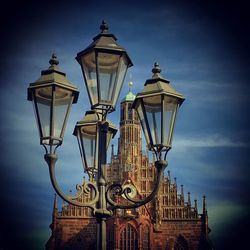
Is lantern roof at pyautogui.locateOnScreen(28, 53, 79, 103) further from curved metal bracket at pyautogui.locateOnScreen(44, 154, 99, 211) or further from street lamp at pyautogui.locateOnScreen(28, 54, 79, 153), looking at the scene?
curved metal bracket at pyautogui.locateOnScreen(44, 154, 99, 211)

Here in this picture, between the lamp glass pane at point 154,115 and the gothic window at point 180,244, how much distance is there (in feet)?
108

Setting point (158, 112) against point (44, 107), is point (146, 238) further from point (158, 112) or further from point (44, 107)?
point (44, 107)

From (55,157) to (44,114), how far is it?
0.45 m

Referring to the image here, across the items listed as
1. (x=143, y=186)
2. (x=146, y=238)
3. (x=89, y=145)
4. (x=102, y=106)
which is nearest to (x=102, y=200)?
(x=102, y=106)

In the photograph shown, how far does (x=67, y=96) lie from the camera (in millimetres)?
5098

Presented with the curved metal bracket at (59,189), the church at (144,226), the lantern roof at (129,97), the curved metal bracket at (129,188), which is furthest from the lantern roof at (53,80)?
the lantern roof at (129,97)

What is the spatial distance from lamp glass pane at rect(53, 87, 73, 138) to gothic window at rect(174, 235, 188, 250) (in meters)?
33.1

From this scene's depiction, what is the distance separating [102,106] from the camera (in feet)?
16.8

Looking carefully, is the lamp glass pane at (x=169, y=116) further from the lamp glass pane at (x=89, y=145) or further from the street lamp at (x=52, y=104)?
the lamp glass pane at (x=89, y=145)

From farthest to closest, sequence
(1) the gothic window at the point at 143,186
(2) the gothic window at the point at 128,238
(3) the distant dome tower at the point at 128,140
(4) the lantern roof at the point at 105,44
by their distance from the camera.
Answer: (3) the distant dome tower at the point at 128,140 < (1) the gothic window at the point at 143,186 < (2) the gothic window at the point at 128,238 < (4) the lantern roof at the point at 105,44

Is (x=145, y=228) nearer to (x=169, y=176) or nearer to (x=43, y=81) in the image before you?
(x=169, y=176)

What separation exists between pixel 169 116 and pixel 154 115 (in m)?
0.16

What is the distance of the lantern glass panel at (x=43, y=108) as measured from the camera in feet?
16.2

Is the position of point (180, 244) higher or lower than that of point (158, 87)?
lower
